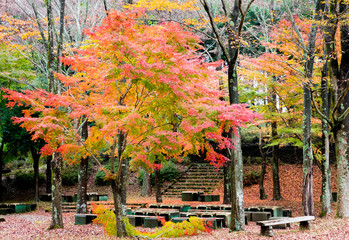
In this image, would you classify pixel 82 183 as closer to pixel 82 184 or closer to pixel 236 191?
pixel 82 184

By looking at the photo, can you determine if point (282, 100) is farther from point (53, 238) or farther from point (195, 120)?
point (53, 238)

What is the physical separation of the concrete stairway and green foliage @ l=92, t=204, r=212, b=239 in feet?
40.9

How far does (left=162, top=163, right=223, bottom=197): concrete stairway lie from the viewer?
70.9ft

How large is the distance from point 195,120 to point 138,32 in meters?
2.82

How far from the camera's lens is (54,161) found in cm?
1002

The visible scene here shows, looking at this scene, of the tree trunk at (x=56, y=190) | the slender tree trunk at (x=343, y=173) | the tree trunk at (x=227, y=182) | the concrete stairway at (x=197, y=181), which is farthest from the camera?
the concrete stairway at (x=197, y=181)

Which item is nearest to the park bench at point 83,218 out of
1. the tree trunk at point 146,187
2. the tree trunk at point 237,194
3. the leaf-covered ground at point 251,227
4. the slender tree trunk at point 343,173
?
the leaf-covered ground at point 251,227

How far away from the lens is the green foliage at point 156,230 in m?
8.34

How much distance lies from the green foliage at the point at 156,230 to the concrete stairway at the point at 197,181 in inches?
491

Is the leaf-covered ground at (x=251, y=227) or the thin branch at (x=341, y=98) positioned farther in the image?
the thin branch at (x=341, y=98)

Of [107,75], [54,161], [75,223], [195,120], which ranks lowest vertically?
[75,223]

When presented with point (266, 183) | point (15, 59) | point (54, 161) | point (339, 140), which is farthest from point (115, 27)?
point (266, 183)

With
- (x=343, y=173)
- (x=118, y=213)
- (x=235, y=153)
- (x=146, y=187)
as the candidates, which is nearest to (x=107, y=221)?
(x=118, y=213)

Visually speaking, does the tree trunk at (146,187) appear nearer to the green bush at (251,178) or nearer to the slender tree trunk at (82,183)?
the green bush at (251,178)
